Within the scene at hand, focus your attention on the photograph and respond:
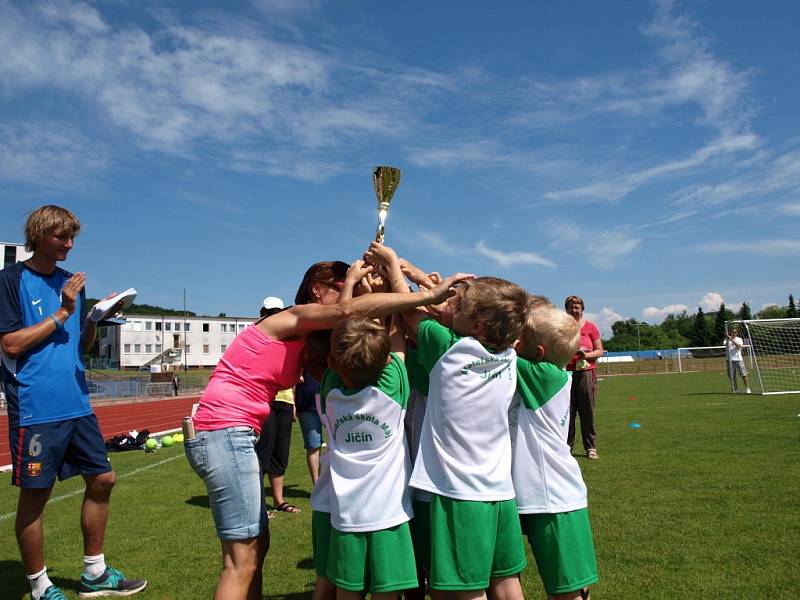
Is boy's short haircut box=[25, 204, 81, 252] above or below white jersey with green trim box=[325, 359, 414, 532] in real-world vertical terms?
above

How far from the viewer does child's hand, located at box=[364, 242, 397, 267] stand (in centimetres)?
310

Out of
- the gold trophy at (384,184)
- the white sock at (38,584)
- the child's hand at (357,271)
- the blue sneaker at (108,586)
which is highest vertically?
the gold trophy at (384,184)

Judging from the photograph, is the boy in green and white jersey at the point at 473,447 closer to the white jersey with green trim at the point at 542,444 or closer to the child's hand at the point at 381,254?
the white jersey with green trim at the point at 542,444

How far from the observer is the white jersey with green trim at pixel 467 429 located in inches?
107

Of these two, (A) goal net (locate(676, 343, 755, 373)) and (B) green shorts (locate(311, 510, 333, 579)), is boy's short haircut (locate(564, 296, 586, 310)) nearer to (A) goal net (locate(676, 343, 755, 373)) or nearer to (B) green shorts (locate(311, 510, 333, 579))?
(B) green shorts (locate(311, 510, 333, 579))

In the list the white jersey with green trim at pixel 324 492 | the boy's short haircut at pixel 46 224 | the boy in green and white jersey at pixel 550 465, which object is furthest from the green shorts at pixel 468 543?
the boy's short haircut at pixel 46 224

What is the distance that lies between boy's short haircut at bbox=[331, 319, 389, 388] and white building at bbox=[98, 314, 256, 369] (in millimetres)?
79245

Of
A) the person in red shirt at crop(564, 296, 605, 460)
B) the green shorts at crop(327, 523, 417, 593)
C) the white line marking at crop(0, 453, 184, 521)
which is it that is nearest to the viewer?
the green shorts at crop(327, 523, 417, 593)

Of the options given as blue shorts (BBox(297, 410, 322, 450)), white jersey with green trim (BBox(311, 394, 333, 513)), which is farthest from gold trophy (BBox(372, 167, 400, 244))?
blue shorts (BBox(297, 410, 322, 450))

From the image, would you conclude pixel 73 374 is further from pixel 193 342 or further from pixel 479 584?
pixel 193 342

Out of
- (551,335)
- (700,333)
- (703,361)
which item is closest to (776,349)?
(551,335)

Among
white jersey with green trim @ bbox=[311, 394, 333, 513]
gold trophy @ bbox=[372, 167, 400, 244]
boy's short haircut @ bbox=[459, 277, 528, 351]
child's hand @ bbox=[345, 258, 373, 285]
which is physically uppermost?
gold trophy @ bbox=[372, 167, 400, 244]

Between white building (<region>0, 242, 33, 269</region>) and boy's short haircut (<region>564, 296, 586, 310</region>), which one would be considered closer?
boy's short haircut (<region>564, 296, 586, 310</region>)

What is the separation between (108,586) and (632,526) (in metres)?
4.11
